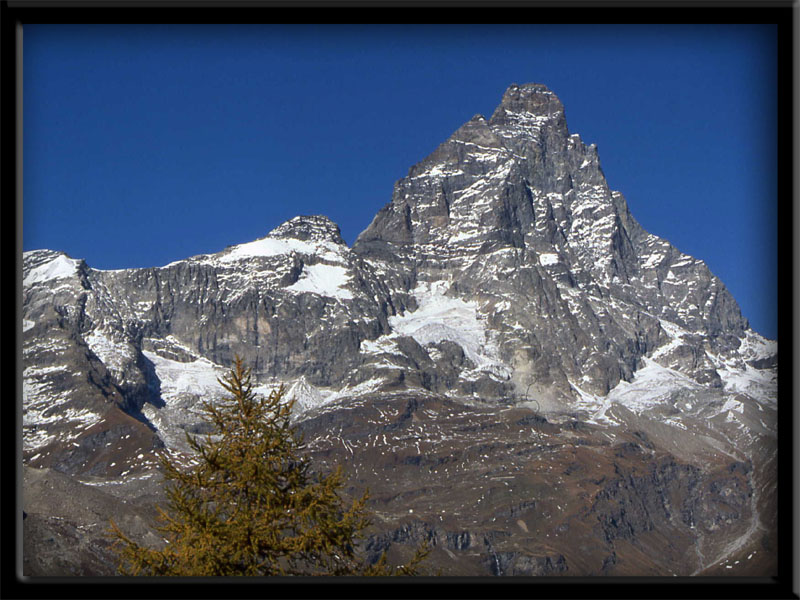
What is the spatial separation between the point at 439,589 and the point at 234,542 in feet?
12.5

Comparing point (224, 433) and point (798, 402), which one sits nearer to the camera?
point (798, 402)

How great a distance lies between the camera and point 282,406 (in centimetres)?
1495

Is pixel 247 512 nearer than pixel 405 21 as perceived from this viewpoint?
No

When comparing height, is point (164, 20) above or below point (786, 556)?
above

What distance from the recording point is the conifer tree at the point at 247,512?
12.1 m

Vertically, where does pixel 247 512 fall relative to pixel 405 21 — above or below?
below

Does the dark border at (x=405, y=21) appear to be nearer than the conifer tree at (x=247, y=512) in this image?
Yes

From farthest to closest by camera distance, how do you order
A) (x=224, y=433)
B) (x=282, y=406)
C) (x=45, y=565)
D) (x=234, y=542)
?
(x=45, y=565) < (x=282, y=406) < (x=224, y=433) < (x=234, y=542)

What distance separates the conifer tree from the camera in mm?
12109

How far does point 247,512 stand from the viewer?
12453 mm

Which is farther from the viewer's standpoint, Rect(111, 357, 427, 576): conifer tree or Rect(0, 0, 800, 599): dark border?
Rect(111, 357, 427, 576): conifer tree

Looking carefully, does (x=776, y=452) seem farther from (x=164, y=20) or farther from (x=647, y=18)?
(x=164, y=20)
